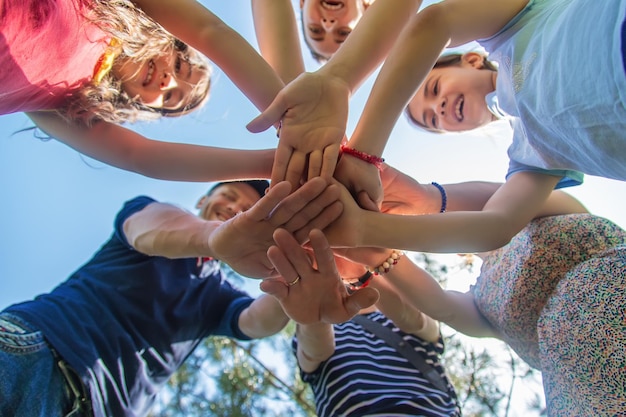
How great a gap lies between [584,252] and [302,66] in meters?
0.89

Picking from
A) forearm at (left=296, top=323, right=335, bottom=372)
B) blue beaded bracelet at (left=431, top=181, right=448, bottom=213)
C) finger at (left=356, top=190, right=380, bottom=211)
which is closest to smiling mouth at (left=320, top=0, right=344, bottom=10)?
blue beaded bracelet at (left=431, top=181, right=448, bottom=213)

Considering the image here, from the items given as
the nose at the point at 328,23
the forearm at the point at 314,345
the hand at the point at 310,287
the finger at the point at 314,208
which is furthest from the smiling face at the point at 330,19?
the forearm at the point at 314,345

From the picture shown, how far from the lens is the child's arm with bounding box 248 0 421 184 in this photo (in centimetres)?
91

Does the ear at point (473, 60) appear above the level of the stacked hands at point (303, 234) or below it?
above

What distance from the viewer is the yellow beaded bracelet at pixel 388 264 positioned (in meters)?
1.11

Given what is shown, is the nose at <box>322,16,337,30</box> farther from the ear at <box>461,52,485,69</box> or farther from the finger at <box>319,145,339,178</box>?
the finger at <box>319,145,339,178</box>

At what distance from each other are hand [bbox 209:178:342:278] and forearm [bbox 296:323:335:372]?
0.30m

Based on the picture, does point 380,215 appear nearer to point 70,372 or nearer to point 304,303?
point 304,303

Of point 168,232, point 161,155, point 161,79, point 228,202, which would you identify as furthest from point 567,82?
point 228,202

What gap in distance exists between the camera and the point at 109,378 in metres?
1.21

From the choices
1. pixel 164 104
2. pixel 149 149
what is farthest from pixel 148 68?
pixel 149 149

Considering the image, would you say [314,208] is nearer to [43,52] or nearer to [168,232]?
[168,232]

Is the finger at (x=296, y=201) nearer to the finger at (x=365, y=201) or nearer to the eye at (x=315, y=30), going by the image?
the finger at (x=365, y=201)

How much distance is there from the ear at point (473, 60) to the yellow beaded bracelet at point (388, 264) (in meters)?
0.79
